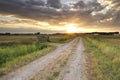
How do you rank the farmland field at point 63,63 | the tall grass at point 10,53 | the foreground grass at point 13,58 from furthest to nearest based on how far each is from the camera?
the tall grass at point 10,53 < the foreground grass at point 13,58 < the farmland field at point 63,63

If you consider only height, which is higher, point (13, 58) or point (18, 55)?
point (13, 58)

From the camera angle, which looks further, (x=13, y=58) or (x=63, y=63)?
(x=13, y=58)

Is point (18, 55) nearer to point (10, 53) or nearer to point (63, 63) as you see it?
point (10, 53)

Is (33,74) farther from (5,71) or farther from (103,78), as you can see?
(103,78)

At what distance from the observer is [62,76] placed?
11914 mm

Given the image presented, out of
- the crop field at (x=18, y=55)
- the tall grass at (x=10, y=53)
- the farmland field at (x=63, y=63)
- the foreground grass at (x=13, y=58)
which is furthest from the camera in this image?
the tall grass at (x=10, y=53)

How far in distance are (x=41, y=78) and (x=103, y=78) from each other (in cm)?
373

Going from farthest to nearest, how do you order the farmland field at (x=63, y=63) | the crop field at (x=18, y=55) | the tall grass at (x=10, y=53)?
the tall grass at (x=10, y=53) < the crop field at (x=18, y=55) < the farmland field at (x=63, y=63)

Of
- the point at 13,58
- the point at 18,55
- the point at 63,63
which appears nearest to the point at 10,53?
the point at 18,55

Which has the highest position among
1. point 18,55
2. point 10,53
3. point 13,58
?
point 10,53

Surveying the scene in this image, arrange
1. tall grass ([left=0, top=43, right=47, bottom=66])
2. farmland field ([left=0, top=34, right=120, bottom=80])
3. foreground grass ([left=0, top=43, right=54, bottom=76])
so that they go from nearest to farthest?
1. farmland field ([left=0, top=34, right=120, bottom=80])
2. foreground grass ([left=0, top=43, right=54, bottom=76])
3. tall grass ([left=0, top=43, right=47, bottom=66])

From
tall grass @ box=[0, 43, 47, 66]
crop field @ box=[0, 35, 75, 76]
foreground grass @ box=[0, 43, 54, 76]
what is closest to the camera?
foreground grass @ box=[0, 43, 54, 76]

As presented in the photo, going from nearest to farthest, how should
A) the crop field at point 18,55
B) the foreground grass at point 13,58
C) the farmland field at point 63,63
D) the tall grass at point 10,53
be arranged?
the farmland field at point 63,63 < the foreground grass at point 13,58 < the crop field at point 18,55 < the tall grass at point 10,53

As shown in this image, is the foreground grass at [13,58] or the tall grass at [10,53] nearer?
the foreground grass at [13,58]
